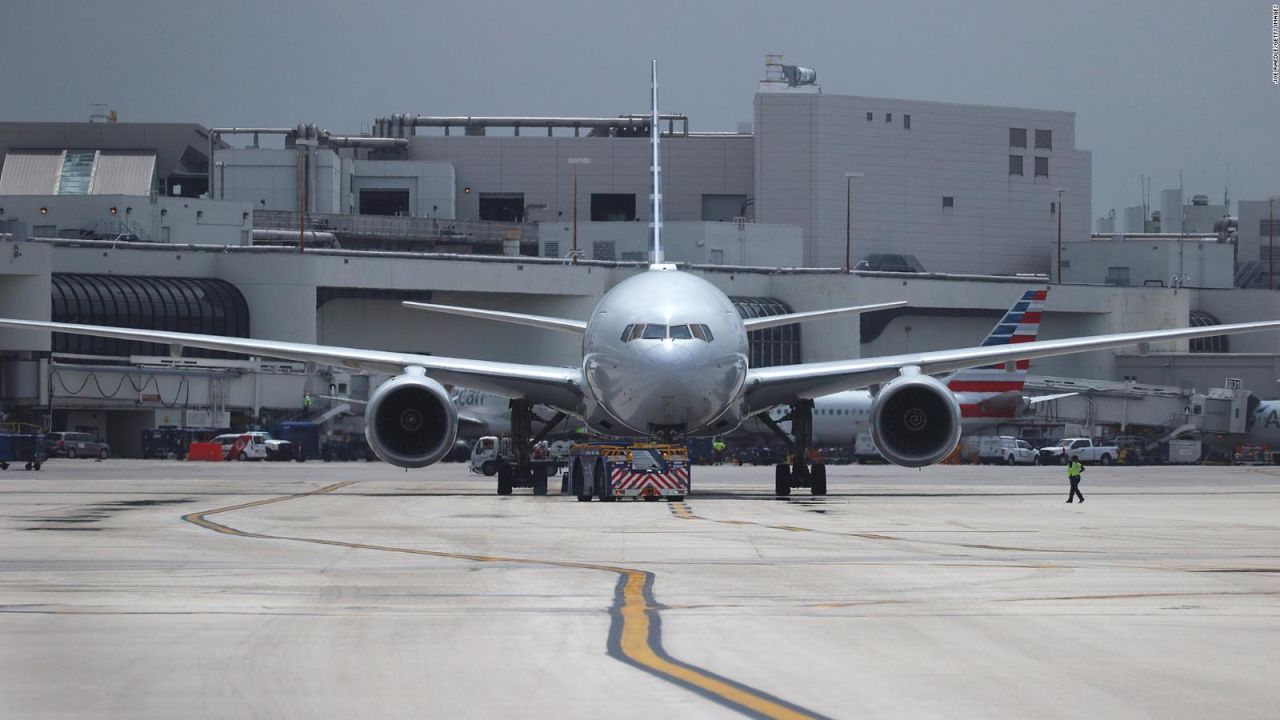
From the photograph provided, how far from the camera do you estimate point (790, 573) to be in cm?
1739

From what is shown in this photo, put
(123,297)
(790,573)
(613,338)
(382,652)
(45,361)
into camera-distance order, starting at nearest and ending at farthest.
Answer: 1. (382,652)
2. (790,573)
3. (613,338)
4. (45,361)
5. (123,297)

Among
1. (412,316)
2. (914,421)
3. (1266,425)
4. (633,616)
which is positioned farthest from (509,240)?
(633,616)

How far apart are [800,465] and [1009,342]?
39.6 metres

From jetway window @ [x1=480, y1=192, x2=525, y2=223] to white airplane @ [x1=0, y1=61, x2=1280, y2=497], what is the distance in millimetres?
81743

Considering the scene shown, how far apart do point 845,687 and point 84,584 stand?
8.57 meters

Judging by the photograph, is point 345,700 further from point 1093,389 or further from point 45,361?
point 1093,389

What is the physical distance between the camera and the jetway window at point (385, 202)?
389ft

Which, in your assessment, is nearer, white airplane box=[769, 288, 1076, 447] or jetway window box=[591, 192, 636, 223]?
white airplane box=[769, 288, 1076, 447]

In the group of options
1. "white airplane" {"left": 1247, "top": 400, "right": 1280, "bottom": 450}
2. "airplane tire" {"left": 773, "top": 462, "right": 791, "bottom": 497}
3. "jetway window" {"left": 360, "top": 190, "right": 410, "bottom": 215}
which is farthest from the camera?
"jetway window" {"left": 360, "top": 190, "right": 410, "bottom": 215}

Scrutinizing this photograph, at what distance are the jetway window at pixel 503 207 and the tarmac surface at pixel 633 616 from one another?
3659 inches

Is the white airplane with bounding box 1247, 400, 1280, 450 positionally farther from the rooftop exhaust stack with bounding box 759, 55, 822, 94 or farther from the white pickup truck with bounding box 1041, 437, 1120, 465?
the rooftop exhaust stack with bounding box 759, 55, 822, 94

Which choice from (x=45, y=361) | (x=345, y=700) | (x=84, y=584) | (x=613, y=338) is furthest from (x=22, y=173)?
(x=345, y=700)

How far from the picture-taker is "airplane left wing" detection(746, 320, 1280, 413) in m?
36.2

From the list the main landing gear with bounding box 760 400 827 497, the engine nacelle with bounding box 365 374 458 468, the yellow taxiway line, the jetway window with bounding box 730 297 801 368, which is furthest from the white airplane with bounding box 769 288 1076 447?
the yellow taxiway line
